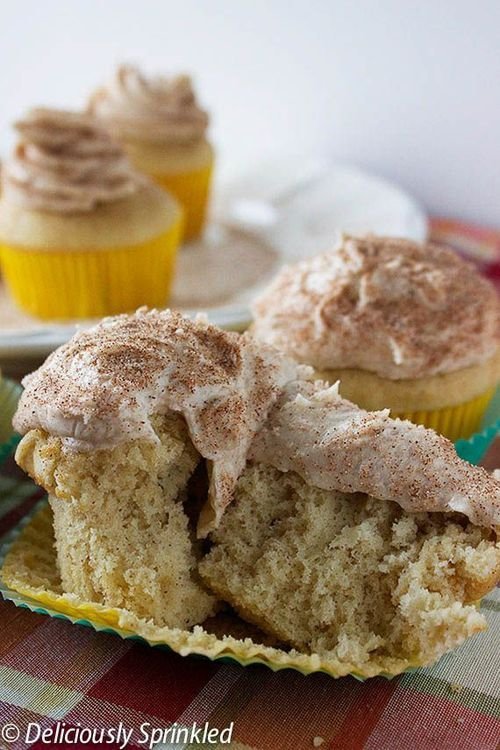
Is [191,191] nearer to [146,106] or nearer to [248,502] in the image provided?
[146,106]

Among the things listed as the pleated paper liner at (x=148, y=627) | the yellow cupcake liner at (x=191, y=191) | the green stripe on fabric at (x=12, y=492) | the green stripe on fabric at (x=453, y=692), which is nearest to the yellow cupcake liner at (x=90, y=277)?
the yellow cupcake liner at (x=191, y=191)

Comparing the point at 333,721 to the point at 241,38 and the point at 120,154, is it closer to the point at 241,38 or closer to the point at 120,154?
the point at 120,154

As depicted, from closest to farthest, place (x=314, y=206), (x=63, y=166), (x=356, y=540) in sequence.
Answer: (x=356, y=540)
(x=63, y=166)
(x=314, y=206)

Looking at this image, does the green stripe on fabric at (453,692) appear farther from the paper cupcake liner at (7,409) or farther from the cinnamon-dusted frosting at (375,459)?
the paper cupcake liner at (7,409)

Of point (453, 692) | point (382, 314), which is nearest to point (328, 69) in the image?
point (382, 314)

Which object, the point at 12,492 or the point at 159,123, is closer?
the point at 12,492

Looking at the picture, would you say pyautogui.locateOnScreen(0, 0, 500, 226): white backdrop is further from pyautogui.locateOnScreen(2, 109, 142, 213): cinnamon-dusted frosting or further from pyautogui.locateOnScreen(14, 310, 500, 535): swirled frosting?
pyautogui.locateOnScreen(14, 310, 500, 535): swirled frosting

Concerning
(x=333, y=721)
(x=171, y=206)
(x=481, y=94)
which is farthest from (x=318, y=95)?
(x=333, y=721)
